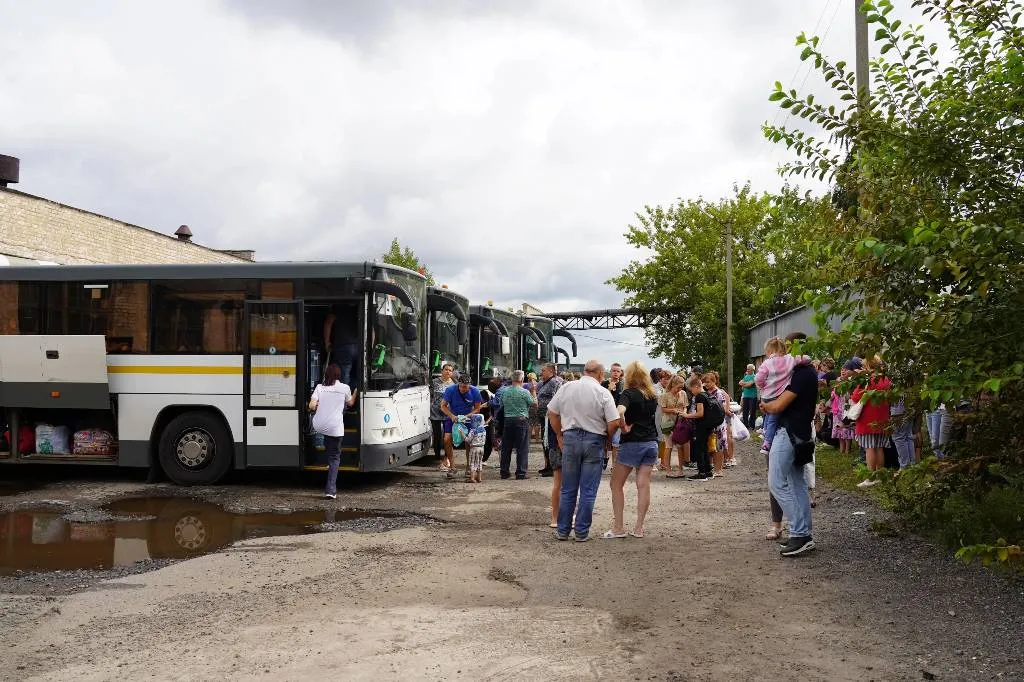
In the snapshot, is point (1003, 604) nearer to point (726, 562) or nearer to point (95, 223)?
point (726, 562)

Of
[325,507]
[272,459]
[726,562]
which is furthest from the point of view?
[272,459]

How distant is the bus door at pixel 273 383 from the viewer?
13555 mm

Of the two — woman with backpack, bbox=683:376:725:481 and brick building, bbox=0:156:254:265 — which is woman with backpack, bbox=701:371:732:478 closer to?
woman with backpack, bbox=683:376:725:481

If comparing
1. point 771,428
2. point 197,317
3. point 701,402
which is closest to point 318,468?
point 197,317

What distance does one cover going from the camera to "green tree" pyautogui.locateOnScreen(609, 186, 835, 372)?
50.7 meters

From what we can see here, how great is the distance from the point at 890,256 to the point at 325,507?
27.1 feet

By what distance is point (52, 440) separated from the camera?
573 inches

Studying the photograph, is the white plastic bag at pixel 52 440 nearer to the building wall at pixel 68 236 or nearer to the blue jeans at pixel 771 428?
the blue jeans at pixel 771 428

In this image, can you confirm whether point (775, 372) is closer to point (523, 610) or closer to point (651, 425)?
point (651, 425)

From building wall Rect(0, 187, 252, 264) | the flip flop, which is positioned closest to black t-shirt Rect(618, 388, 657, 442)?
the flip flop

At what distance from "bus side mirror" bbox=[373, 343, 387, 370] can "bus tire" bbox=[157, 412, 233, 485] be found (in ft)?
7.87

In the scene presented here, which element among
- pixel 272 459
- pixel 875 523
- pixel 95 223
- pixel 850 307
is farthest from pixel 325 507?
pixel 95 223

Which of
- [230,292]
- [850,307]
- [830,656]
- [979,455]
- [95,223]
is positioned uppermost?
[95,223]

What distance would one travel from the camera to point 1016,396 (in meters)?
7.26
